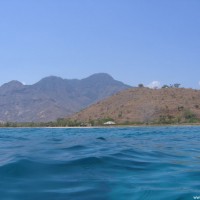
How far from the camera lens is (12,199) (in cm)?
736

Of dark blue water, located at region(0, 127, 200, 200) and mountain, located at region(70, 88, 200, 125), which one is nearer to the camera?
dark blue water, located at region(0, 127, 200, 200)

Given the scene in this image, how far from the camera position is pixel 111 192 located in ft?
26.7

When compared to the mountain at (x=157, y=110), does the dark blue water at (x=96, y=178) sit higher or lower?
lower

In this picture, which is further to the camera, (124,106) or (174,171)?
(124,106)

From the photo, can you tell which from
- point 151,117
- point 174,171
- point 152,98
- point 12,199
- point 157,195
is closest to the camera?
point 12,199

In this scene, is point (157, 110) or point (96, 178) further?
point (157, 110)

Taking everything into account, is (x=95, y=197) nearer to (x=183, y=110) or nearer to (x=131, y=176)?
(x=131, y=176)

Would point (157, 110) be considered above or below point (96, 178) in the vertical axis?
above

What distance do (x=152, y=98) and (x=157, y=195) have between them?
622 feet

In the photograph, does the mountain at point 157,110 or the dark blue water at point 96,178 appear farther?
the mountain at point 157,110

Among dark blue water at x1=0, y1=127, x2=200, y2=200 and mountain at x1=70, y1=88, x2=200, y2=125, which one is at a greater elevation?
mountain at x1=70, y1=88, x2=200, y2=125

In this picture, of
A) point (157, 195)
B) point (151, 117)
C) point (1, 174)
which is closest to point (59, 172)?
point (1, 174)

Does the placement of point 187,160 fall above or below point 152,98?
below

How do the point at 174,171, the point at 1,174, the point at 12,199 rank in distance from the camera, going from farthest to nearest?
the point at 174,171 → the point at 1,174 → the point at 12,199
